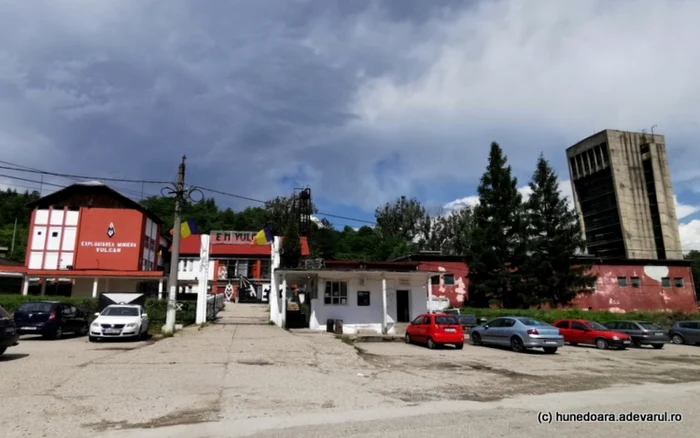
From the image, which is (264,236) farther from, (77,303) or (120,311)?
(77,303)

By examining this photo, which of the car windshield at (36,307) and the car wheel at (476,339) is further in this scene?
the car wheel at (476,339)

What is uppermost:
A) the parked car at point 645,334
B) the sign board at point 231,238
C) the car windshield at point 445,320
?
the sign board at point 231,238

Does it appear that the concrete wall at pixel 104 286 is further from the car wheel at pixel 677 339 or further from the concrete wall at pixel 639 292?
the concrete wall at pixel 639 292

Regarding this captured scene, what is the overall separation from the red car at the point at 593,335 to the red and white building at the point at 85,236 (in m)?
34.4

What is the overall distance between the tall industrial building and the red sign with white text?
193ft

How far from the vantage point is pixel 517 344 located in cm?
1842

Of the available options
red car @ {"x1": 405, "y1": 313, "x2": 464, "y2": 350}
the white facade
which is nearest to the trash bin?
red car @ {"x1": 405, "y1": 313, "x2": 464, "y2": 350}

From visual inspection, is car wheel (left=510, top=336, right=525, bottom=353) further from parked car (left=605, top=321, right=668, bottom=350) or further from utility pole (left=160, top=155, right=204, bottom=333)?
utility pole (left=160, top=155, right=204, bottom=333)

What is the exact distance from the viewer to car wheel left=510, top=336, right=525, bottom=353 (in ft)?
59.9

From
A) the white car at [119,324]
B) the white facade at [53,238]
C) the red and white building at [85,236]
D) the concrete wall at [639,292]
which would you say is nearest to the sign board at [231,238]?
the red and white building at [85,236]

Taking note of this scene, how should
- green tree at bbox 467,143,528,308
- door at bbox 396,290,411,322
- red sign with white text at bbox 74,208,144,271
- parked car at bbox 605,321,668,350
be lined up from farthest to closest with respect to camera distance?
red sign with white text at bbox 74,208,144,271, green tree at bbox 467,143,528,308, door at bbox 396,290,411,322, parked car at bbox 605,321,668,350

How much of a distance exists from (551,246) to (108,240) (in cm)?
4140

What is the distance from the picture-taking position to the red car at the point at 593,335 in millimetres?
21219

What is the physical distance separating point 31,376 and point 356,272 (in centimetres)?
1733
